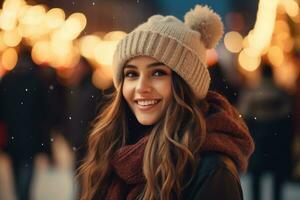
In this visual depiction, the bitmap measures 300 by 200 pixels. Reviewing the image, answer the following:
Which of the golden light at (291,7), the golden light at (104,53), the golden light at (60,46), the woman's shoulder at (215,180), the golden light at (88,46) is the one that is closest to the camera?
the woman's shoulder at (215,180)

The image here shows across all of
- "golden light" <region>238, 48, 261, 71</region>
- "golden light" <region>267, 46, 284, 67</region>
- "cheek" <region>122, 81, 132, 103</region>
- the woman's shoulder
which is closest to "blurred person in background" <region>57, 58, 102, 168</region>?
"golden light" <region>238, 48, 261, 71</region>

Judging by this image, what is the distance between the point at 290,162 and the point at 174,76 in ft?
14.4

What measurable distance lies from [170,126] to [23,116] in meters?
3.99

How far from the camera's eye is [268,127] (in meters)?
6.31

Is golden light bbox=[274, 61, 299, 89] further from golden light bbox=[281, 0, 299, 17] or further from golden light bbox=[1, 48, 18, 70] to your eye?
golden light bbox=[1, 48, 18, 70]

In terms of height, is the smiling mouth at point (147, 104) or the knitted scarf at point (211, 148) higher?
the smiling mouth at point (147, 104)

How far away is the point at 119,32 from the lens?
263 inches

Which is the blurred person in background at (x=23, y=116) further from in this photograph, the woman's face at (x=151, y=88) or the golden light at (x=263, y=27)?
the woman's face at (x=151, y=88)

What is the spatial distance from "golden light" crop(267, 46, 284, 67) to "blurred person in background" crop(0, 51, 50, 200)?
2084mm

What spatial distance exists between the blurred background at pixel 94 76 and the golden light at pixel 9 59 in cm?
2

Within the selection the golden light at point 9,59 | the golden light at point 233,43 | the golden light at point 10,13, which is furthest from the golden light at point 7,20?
the golden light at point 233,43

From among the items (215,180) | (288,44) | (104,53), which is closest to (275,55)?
(288,44)

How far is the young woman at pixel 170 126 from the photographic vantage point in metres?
2.60

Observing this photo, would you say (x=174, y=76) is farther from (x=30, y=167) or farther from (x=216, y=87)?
(x=30, y=167)
